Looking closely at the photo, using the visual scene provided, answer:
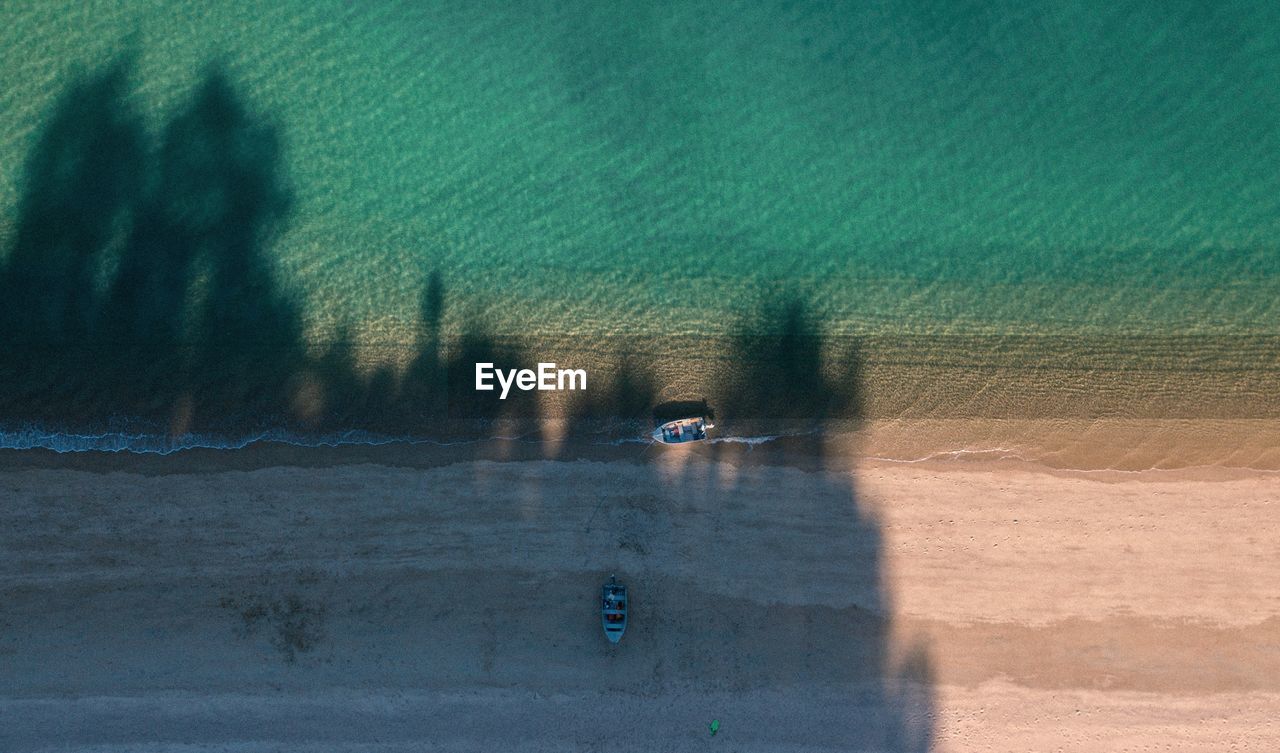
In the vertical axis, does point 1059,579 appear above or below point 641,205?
below

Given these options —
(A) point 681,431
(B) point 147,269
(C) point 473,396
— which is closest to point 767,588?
(A) point 681,431

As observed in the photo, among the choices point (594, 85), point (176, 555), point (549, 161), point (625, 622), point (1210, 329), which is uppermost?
point (594, 85)

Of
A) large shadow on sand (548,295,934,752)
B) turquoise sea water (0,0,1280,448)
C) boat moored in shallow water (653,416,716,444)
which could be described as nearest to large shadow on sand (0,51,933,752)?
large shadow on sand (548,295,934,752)

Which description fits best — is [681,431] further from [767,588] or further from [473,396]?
[473,396]

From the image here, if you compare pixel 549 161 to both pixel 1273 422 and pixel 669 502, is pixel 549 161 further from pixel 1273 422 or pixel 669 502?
pixel 1273 422

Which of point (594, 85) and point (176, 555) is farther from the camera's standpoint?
point (594, 85)

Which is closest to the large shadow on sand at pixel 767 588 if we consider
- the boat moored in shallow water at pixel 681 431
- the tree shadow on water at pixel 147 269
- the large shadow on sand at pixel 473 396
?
the large shadow on sand at pixel 473 396

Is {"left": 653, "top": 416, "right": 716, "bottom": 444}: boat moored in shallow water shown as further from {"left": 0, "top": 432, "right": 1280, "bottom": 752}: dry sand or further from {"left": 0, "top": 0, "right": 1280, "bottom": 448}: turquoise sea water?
{"left": 0, "top": 0, "right": 1280, "bottom": 448}: turquoise sea water

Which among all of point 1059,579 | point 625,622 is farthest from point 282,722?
point 1059,579
